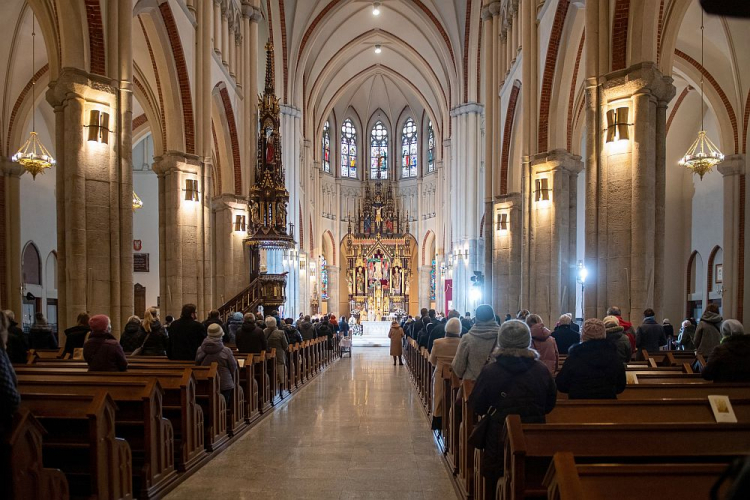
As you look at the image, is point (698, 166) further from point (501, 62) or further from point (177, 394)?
point (177, 394)

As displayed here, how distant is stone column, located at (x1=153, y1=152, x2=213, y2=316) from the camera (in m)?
14.3

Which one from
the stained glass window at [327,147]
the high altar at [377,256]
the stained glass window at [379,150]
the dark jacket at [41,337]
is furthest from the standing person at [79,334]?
the stained glass window at [379,150]

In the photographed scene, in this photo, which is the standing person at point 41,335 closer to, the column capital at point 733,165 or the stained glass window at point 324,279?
the column capital at point 733,165

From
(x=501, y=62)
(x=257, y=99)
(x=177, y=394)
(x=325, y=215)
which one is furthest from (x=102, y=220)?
(x=325, y=215)

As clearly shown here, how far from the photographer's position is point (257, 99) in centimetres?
2108

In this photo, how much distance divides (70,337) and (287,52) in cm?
2370

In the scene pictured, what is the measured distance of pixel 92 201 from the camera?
396 inches

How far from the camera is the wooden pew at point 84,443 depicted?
14.8 feet

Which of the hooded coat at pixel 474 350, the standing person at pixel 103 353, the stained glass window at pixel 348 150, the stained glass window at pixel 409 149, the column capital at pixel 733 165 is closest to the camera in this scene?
the hooded coat at pixel 474 350

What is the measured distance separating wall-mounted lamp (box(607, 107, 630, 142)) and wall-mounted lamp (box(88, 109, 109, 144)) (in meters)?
8.51

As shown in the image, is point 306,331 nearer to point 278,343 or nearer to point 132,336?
point 278,343

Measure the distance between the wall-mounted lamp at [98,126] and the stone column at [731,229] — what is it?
16704 millimetres

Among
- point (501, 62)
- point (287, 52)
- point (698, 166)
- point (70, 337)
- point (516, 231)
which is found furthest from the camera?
point (287, 52)

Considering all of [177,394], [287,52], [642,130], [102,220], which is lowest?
[177,394]
